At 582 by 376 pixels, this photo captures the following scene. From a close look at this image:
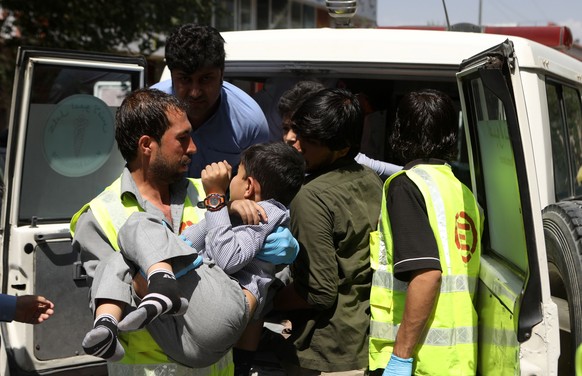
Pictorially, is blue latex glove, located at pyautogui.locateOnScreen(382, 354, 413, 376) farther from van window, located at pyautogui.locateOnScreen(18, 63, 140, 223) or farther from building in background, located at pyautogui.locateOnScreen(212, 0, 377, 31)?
building in background, located at pyautogui.locateOnScreen(212, 0, 377, 31)

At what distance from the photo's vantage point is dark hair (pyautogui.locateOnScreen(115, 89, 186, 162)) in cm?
289

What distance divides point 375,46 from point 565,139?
113cm

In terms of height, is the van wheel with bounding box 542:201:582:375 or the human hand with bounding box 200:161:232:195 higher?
the human hand with bounding box 200:161:232:195

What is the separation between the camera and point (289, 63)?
173 inches

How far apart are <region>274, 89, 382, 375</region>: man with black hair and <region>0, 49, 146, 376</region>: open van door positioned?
1.42 meters

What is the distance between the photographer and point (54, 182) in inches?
176

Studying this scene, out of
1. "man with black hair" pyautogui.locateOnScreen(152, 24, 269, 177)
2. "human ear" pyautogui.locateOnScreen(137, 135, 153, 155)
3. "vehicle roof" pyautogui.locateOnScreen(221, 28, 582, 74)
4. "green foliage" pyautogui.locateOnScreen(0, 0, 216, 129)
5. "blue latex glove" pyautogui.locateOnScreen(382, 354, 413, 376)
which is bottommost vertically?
"blue latex glove" pyautogui.locateOnScreen(382, 354, 413, 376)

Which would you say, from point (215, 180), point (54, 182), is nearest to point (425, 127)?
point (215, 180)

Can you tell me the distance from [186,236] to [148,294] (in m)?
0.48

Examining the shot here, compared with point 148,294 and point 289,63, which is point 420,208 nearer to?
point 148,294

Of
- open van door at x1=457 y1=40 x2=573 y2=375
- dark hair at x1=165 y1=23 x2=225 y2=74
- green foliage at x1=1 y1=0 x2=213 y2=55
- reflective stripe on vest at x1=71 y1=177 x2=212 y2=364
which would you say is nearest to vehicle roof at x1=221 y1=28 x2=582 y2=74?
dark hair at x1=165 y1=23 x2=225 y2=74

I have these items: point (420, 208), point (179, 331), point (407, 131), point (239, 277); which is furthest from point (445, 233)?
point (179, 331)

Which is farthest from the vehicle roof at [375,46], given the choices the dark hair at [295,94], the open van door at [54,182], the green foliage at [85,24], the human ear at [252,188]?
the green foliage at [85,24]

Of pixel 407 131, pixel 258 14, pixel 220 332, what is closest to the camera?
pixel 220 332
